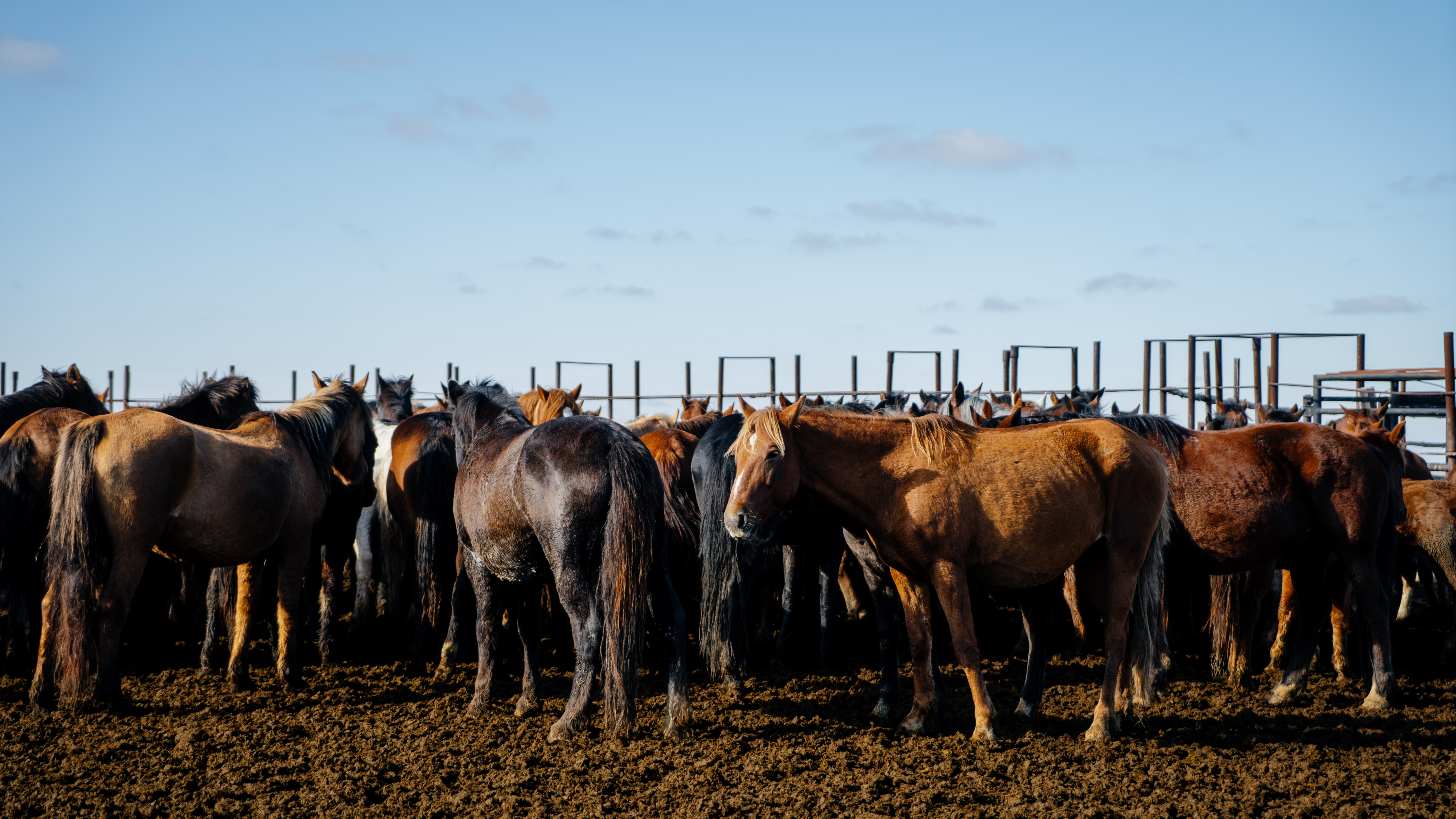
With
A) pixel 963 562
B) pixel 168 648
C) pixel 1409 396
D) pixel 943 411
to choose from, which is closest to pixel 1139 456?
pixel 963 562

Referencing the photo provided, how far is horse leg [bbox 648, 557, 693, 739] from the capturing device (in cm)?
510

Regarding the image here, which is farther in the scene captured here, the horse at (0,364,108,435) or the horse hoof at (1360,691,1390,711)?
the horse at (0,364,108,435)

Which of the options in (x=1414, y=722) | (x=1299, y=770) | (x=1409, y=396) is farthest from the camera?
(x=1409, y=396)

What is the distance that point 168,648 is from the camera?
7.57 m

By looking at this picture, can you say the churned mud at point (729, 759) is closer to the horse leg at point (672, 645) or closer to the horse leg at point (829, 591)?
the horse leg at point (672, 645)

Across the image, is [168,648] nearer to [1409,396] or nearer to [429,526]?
[429,526]

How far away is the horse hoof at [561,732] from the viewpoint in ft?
16.3

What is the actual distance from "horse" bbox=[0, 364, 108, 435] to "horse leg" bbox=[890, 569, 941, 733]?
22.7 ft

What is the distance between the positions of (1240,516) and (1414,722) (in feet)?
4.63

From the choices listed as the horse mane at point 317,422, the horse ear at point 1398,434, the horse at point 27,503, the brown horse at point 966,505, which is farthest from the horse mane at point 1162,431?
the horse at point 27,503

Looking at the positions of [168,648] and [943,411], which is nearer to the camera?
[168,648]

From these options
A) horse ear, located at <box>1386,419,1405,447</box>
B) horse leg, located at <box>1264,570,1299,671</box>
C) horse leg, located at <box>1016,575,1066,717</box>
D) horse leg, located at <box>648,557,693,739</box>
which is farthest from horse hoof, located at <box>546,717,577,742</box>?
horse ear, located at <box>1386,419,1405,447</box>

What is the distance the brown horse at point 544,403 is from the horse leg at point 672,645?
1848 mm

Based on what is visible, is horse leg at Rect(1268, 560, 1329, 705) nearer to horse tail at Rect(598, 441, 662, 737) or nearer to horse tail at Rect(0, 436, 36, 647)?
horse tail at Rect(598, 441, 662, 737)
